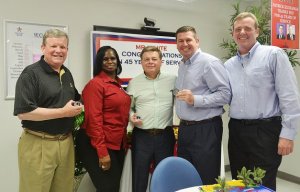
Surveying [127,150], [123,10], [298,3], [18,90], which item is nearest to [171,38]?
[123,10]

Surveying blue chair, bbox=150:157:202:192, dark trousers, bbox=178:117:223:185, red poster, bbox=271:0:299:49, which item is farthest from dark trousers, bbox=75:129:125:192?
red poster, bbox=271:0:299:49

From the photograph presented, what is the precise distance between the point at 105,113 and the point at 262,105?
120 cm

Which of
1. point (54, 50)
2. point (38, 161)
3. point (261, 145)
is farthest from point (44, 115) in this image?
point (261, 145)

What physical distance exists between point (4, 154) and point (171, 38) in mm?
2359

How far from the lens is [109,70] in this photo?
2492mm

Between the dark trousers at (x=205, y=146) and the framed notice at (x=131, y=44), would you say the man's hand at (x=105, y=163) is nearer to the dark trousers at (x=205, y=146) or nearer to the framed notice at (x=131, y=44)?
the dark trousers at (x=205, y=146)

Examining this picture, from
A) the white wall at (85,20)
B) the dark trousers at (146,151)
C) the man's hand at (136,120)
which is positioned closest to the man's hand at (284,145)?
the dark trousers at (146,151)

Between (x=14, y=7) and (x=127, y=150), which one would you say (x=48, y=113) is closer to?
(x=127, y=150)

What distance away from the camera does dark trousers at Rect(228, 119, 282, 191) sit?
2.07 metres

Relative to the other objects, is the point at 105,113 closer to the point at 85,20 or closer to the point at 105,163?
the point at 105,163

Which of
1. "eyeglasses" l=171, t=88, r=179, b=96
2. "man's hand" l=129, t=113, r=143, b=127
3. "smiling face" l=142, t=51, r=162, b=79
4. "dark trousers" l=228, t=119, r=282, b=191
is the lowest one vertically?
"dark trousers" l=228, t=119, r=282, b=191

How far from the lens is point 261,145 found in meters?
2.07

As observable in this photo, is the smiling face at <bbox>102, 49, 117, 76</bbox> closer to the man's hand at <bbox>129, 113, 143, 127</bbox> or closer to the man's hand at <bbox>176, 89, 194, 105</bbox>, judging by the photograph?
the man's hand at <bbox>129, 113, 143, 127</bbox>

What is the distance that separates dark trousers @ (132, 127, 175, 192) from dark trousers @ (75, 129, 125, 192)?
0.16m
